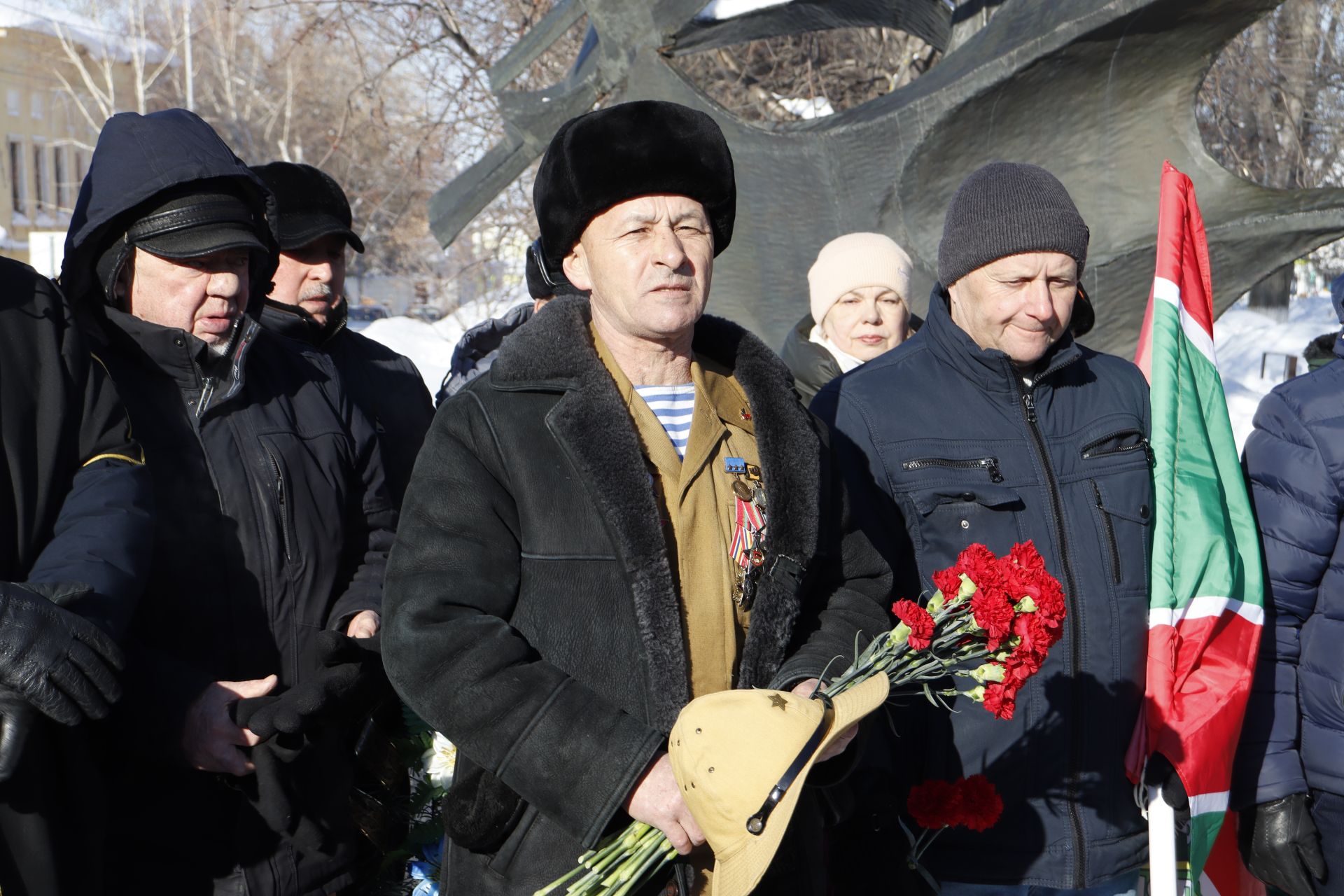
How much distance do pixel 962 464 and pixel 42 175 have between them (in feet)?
137

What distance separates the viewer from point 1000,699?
1.93 meters

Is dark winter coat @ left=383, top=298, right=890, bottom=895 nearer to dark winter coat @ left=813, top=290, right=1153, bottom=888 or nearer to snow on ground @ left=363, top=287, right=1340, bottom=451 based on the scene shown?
dark winter coat @ left=813, top=290, right=1153, bottom=888

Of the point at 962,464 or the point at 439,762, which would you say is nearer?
the point at 962,464

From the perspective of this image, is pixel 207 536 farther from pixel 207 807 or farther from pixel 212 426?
pixel 207 807

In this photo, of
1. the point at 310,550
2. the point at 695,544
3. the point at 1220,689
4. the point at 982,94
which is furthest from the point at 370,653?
the point at 982,94

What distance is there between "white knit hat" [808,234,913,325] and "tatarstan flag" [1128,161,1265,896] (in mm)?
1153

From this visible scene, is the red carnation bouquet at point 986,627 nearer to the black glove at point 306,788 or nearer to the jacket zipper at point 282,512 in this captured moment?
the black glove at point 306,788

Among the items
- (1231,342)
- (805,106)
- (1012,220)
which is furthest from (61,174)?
(1012,220)

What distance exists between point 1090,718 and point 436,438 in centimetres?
136

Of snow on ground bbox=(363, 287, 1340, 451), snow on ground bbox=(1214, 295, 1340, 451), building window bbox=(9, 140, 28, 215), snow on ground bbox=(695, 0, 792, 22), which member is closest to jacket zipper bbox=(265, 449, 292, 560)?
snow on ground bbox=(695, 0, 792, 22)

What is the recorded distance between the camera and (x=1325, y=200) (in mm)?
5516

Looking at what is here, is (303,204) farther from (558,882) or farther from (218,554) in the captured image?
(558,882)

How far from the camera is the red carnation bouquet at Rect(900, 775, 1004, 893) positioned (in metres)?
2.35

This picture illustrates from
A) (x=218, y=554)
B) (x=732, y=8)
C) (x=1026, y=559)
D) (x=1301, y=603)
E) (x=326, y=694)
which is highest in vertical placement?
(x=732, y=8)
